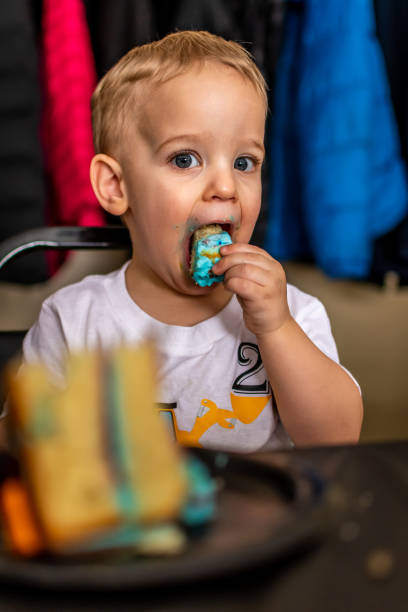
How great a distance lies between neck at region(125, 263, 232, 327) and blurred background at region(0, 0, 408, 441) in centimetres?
45

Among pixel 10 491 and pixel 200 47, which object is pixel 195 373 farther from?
pixel 10 491

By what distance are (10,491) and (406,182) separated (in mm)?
1359

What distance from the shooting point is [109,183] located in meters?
0.96

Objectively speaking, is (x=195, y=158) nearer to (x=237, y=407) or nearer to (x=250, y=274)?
(x=250, y=274)

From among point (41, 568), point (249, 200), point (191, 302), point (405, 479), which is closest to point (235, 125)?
point (249, 200)

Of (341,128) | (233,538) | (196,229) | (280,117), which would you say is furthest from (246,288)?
(280,117)

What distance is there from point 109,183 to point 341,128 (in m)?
0.66

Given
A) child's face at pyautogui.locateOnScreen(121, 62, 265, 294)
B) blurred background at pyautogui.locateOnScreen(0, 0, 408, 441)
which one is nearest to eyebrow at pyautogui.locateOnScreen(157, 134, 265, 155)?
child's face at pyautogui.locateOnScreen(121, 62, 265, 294)

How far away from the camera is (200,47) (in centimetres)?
88

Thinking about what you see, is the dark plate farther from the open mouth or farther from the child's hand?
the open mouth

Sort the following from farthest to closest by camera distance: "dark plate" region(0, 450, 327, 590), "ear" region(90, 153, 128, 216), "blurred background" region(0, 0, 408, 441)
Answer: "blurred background" region(0, 0, 408, 441), "ear" region(90, 153, 128, 216), "dark plate" region(0, 450, 327, 590)

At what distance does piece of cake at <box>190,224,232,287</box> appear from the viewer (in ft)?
2.57

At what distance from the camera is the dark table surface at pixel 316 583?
0.91ft

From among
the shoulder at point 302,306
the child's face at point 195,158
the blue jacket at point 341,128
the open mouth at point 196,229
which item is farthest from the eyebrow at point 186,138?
the blue jacket at point 341,128
